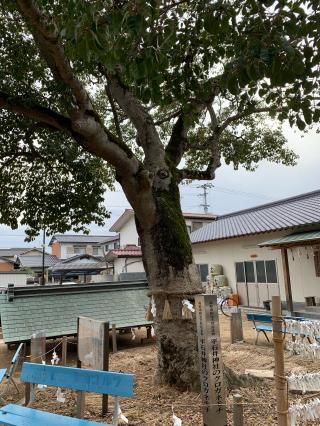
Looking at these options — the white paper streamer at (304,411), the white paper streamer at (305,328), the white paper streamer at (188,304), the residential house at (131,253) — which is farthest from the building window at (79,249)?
the white paper streamer at (304,411)

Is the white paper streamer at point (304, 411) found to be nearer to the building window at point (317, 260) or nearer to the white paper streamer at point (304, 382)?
the white paper streamer at point (304, 382)

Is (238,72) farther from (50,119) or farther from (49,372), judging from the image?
(49,372)

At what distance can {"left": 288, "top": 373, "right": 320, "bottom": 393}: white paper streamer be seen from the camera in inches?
159

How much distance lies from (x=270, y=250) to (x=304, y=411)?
14.5m

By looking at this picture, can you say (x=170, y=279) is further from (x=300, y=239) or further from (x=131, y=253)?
(x=131, y=253)

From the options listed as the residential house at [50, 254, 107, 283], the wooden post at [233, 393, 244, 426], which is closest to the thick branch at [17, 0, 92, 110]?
the wooden post at [233, 393, 244, 426]

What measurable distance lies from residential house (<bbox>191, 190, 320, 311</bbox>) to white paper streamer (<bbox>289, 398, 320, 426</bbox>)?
402 inches

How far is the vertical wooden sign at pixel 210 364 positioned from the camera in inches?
152

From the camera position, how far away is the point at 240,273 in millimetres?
19891

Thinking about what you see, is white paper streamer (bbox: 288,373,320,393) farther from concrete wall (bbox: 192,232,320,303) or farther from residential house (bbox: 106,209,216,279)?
residential house (bbox: 106,209,216,279)

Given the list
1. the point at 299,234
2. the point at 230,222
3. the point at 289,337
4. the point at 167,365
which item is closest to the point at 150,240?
the point at 167,365

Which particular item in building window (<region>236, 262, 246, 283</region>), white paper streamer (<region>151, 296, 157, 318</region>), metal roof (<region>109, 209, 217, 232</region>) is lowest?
white paper streamer (<region>151, 296, 157, 318</region>)

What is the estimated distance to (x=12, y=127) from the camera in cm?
735

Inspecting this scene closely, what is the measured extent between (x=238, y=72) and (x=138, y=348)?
8.96 meters
